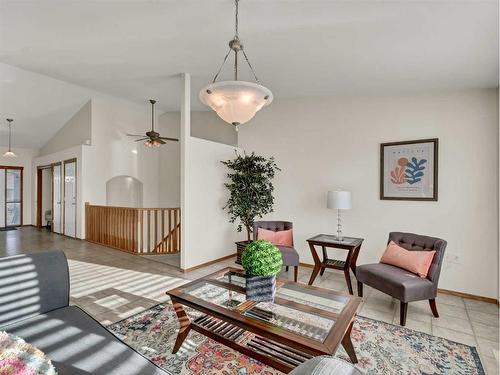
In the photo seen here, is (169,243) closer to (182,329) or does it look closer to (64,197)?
(182,329)

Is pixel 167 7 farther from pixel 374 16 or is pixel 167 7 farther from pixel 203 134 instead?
pixel 203 134

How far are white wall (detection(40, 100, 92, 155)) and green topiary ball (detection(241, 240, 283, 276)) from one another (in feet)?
20.0

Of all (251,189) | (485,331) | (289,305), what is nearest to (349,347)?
(289,305)

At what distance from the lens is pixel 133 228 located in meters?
5.24

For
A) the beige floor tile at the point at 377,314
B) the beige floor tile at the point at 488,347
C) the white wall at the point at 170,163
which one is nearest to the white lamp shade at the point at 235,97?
the beige floor tile at the point at 377,314

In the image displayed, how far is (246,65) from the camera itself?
11.0ft

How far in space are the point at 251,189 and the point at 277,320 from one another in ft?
9.43

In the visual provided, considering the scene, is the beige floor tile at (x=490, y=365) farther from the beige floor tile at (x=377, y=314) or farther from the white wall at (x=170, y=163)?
the white wall at (x=170, y=163)

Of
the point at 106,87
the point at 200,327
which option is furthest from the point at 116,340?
the point at 106,87

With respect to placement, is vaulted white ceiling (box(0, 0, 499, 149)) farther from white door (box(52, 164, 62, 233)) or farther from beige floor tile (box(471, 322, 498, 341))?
white door (box(52, 164, 62, 233))

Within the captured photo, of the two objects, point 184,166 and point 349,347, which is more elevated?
point 184,166

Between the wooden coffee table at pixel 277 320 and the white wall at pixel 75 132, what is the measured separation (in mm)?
5908

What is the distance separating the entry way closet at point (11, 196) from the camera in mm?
8367

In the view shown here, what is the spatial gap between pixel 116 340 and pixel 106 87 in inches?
184
